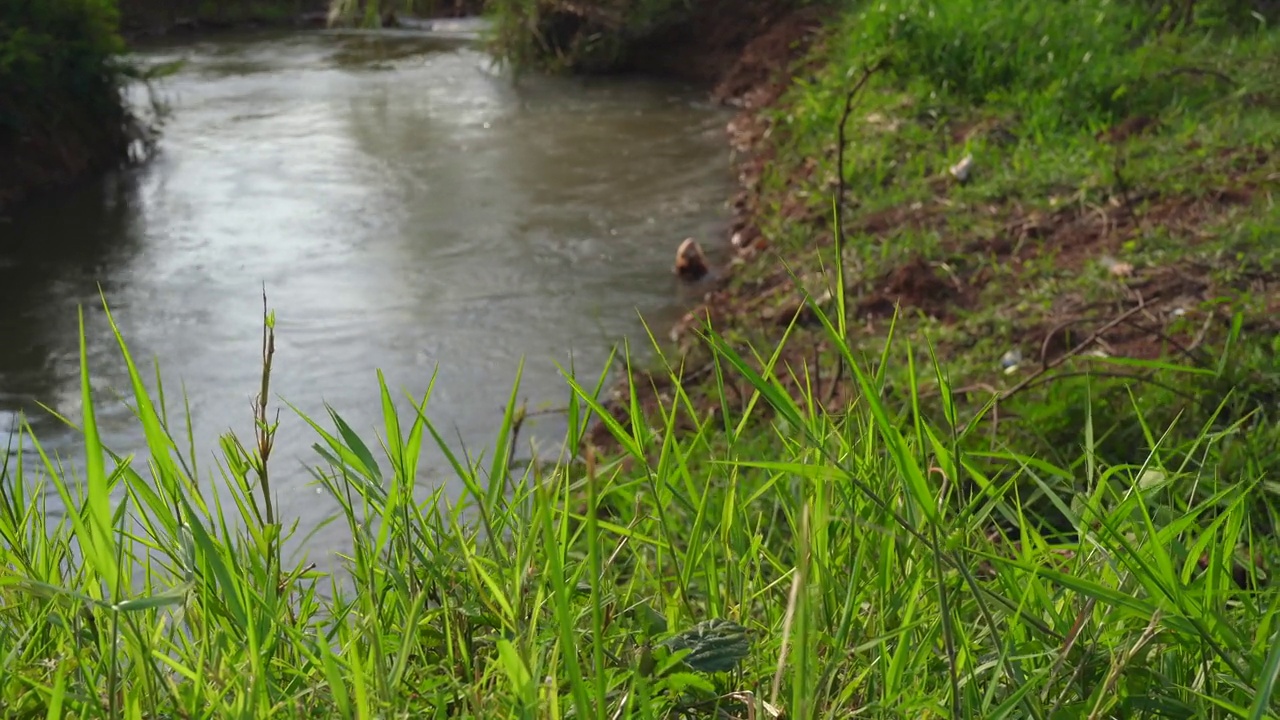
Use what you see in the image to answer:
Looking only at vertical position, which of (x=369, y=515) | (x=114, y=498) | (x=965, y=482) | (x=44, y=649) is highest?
(x=369, y=515)

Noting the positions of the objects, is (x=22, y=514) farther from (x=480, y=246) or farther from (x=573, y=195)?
(x=573, y=195)

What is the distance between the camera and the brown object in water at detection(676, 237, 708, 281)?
18.0 ft

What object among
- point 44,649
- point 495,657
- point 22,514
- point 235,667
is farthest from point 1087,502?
point 22,514

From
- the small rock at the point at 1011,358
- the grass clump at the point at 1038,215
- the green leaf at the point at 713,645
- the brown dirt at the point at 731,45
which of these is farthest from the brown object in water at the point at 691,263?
the green leaf at the point at 713,645

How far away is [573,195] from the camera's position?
6996 millimetres

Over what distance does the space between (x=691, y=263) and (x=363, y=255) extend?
1.78m

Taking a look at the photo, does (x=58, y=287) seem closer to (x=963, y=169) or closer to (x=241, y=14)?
(x=963, y=169)

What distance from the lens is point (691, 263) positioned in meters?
5.49

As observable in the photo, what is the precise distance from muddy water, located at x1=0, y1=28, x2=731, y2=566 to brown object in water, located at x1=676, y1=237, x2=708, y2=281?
0.27 ft

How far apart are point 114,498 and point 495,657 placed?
2.85m

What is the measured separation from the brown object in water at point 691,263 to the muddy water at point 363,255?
0.08 metres

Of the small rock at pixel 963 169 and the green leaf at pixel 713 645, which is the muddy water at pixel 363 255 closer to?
the small rock at pixel 963 169

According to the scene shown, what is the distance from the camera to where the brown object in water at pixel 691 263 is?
549 cm

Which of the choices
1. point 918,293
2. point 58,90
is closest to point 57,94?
point 58,90
